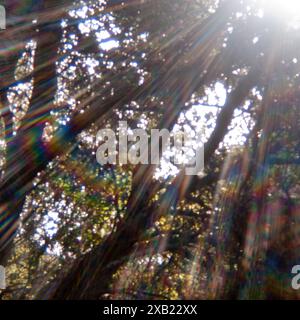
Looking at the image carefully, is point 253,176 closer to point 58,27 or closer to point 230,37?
point 230,37

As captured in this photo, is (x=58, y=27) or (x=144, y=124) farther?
(x=144, y=124)

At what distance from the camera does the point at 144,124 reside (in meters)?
8.05

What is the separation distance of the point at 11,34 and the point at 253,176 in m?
4.57

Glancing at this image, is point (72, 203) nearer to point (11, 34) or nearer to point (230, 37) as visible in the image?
point (11, 34)

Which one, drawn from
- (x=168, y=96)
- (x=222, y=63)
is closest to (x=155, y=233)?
(x=168, y=96)

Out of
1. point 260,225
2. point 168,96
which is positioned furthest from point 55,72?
point 260,225

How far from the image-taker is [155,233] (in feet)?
20.6

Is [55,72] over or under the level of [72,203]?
over
